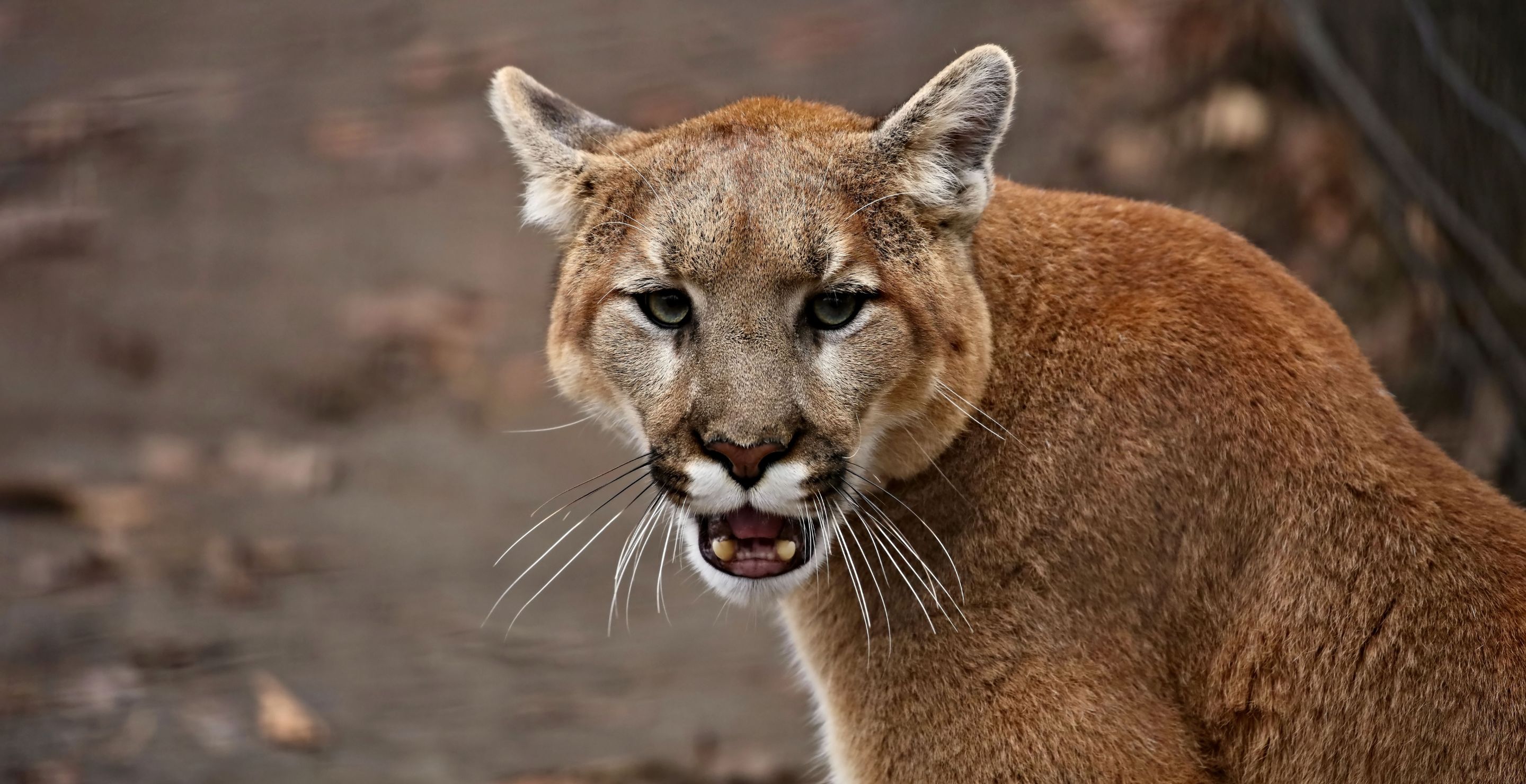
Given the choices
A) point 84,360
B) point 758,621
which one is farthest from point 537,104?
point 84,360

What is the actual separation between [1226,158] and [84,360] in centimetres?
644

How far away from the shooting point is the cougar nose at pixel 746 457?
3.46 metres

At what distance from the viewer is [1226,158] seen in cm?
762

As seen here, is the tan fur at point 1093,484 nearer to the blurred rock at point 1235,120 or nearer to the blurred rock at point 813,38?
the blurred rock at point 1235,120

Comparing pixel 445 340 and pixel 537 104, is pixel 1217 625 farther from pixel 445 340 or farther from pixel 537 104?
pixel 445 340

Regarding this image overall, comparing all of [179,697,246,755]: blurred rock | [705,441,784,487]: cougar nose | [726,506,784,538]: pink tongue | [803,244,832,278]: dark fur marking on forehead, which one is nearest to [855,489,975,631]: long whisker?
[726,506,784,538]: pink tongue

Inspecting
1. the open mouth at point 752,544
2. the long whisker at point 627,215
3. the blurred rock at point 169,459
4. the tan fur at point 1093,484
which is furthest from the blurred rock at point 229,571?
the open mouth at point 752,544

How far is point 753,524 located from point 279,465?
457 centimetres

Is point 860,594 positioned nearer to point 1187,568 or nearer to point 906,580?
point 906,580

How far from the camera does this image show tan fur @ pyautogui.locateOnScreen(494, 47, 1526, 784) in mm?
3455

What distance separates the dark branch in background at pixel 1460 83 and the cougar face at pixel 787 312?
9.84 feet

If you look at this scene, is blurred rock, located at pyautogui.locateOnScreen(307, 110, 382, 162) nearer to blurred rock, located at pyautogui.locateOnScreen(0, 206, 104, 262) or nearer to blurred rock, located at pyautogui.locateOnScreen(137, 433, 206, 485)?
blurred rock, located at pyautogui.locateOnScreen(0, 206, 104, 262)

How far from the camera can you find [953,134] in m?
3.83

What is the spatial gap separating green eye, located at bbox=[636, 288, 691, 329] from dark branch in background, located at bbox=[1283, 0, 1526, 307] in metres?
3.94
